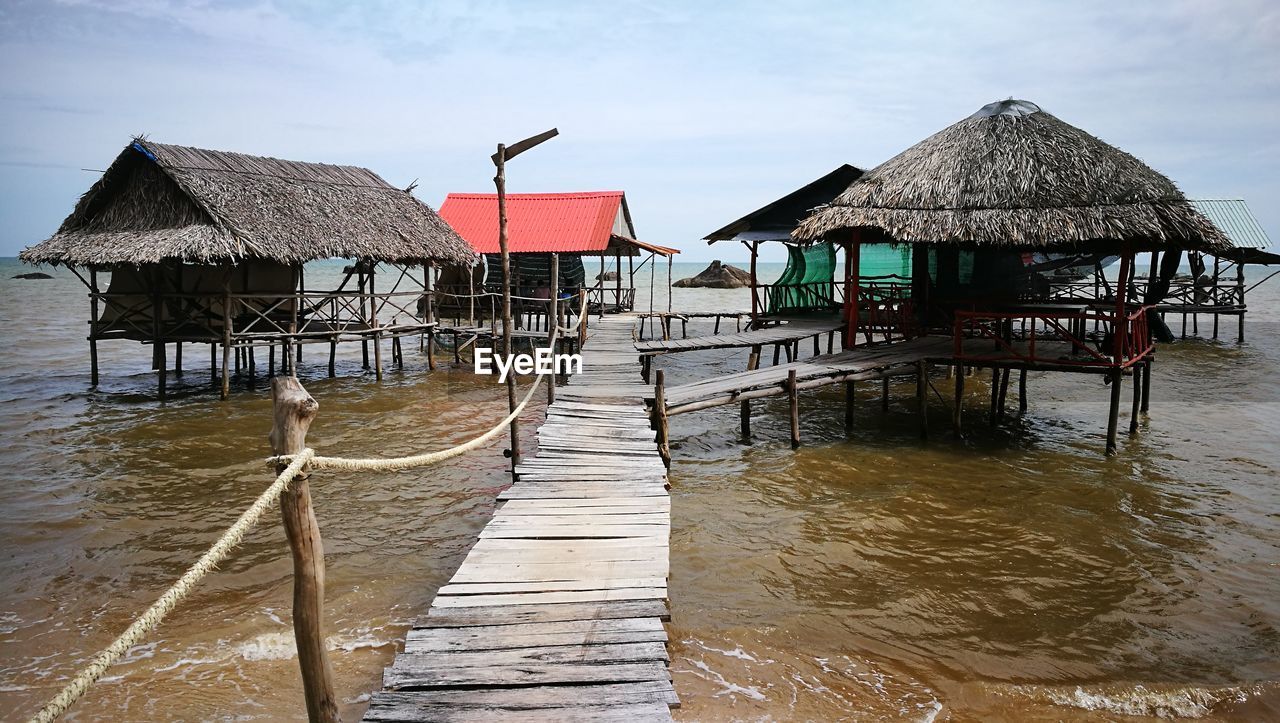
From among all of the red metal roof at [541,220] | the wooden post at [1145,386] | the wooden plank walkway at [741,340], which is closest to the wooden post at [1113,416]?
the wooden post at [1145,386]

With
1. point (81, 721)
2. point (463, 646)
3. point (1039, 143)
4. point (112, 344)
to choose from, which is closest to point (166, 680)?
point (81, 721)

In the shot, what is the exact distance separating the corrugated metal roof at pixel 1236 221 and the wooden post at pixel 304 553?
1066 inches

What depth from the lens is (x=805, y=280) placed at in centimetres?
2038

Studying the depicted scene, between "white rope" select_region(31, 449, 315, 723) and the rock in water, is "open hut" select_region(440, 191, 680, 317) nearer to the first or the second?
"white rope" select_region(31, 449, 315, 723)

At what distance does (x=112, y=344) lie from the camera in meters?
25.8

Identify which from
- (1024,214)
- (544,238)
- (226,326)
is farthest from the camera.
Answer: (544,238)

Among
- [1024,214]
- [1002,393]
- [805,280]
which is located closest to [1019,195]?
[1024,214]

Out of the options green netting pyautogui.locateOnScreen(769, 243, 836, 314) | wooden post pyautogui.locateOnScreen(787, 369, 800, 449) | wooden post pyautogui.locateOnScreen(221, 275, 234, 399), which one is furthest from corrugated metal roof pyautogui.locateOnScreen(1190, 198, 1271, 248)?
wooden post pyautogui.locateOnScreen(221, 275, 234, 399)

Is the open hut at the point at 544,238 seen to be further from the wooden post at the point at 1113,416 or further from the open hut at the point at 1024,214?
the wooden post at the point at 1113,416

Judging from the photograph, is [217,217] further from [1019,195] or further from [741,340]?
[1019,195]

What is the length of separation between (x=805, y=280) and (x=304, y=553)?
18308mm

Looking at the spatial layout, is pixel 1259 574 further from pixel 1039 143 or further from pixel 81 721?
pixel 81 721

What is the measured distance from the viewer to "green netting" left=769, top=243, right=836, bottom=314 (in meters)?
20.2

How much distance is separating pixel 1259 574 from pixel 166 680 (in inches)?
349
